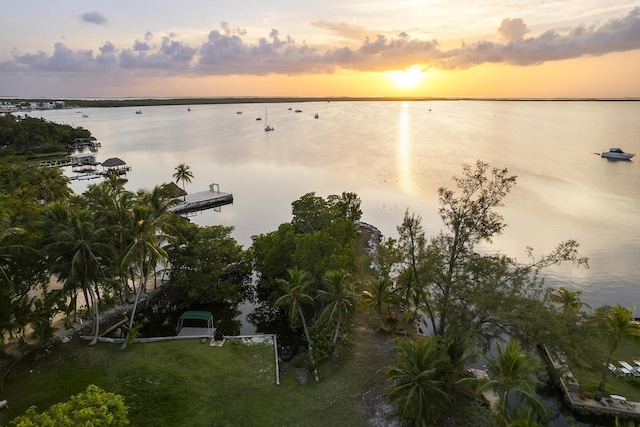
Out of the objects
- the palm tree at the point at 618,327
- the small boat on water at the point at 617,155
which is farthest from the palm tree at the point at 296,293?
the small boat on water at the point at 617,155

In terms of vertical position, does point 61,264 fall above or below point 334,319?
above

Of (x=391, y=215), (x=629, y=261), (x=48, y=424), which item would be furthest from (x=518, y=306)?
(x=391, y=215)

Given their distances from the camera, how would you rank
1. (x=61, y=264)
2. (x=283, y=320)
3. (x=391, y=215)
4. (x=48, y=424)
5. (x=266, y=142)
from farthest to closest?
1. (x=266, y=142)
2. (x=391, y=215)
3. (x=283, y=320)
4. (x=61, y=264)
5. (x=48, y=424)

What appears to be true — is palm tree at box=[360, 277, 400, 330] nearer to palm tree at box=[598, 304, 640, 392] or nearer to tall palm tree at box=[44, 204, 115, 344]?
palm tree at box=[598, 304, 640, 392]

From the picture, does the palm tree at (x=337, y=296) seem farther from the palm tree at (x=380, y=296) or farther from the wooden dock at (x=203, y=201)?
the wooden dock at (x=203, y=201)

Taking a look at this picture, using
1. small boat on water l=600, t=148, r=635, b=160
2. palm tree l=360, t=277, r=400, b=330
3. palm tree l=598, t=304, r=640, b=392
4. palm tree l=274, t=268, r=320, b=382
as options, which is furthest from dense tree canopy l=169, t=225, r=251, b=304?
small boat on water l=600, t=148, r=635, b=160

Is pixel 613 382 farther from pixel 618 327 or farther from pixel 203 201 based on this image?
pixel 203 201

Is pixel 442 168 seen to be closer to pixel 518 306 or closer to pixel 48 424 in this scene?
pixel 518 306
